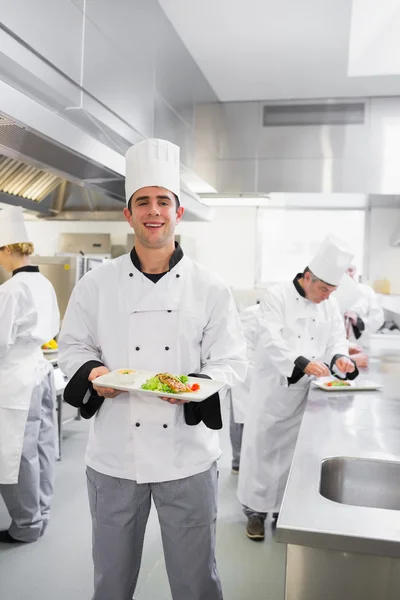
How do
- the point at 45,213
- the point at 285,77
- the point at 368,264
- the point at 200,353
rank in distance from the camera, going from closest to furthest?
1. the point at 200,353
2. the point at 45,213
3. the point at 285,77
4. the point at 368,264

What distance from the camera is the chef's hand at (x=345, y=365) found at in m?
2.64

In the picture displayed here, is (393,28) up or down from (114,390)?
up

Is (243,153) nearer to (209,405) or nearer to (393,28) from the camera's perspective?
(393,28)

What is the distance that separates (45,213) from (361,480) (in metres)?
3.42

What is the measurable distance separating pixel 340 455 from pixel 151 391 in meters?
0.57

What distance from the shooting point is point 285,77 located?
4664 mm

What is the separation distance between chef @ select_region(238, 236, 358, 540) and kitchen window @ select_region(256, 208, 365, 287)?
4.16 metres

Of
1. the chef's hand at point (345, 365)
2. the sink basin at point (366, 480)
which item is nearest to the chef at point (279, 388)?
the chef's hand at point (345, 365)

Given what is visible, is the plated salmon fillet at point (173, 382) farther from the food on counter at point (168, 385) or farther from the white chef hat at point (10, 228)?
the white chef hat at point (10, 228)


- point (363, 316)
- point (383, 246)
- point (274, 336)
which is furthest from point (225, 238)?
point (274, 336)

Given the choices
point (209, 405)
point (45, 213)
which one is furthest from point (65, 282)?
point (209, 405)

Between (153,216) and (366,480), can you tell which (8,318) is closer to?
(153,216)

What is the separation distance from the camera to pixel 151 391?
57.1 inches

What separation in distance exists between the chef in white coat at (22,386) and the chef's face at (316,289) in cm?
132
